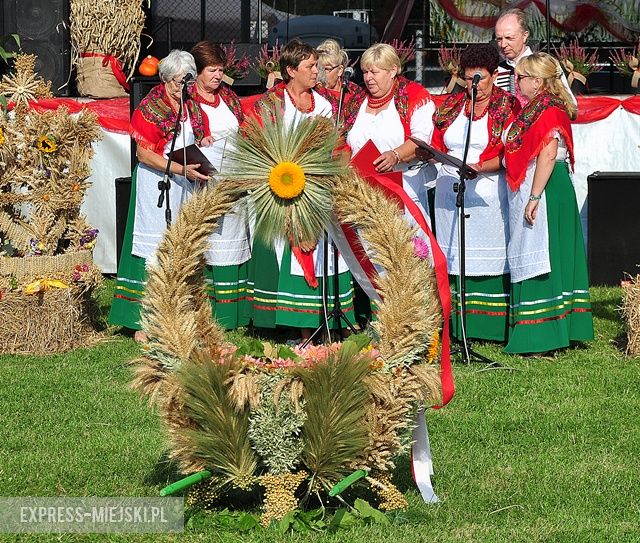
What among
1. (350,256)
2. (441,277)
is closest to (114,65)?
(350,256)

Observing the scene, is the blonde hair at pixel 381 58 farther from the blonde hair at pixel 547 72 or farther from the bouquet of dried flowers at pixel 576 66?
the bouquet of dried flowers at pixel 576 66

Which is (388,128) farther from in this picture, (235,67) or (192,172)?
(235,67)

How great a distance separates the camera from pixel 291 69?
23.2 ft

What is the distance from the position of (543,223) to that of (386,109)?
1109 millimetres

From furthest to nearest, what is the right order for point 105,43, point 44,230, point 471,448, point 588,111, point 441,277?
point 105,43, point 588,111, point 44,230, point 471,448, point 441,277

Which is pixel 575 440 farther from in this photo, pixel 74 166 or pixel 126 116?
pixel 126 116

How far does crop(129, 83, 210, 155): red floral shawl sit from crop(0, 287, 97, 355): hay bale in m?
1.00

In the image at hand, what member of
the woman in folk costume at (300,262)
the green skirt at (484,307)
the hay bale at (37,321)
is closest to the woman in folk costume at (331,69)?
the woman in folk costume at (300,262)

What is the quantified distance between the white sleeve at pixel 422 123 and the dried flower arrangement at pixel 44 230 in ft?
6.54

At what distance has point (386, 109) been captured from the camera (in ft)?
22.7

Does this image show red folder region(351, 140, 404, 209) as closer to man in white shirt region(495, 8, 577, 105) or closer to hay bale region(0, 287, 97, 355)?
man in white shirt region(495, 8, 577, 105)

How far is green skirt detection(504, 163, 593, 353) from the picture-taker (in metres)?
6.95

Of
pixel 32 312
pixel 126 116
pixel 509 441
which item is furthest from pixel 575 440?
pixel 126 116

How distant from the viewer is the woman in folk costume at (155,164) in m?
6.97
